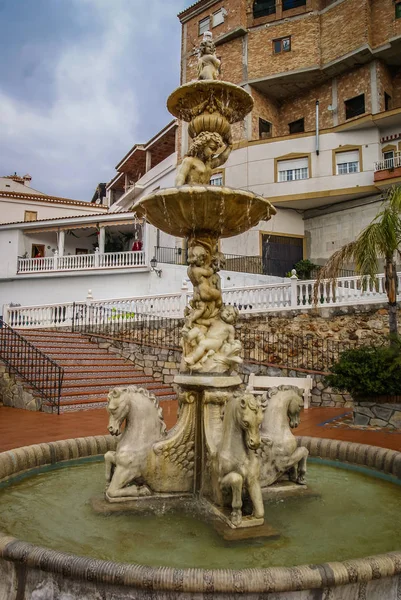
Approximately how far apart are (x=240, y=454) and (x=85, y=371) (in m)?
9.74

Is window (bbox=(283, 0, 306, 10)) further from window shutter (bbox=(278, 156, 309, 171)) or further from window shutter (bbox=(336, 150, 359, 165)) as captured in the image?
window shutter (bbox=(336, 150, 359, 165))

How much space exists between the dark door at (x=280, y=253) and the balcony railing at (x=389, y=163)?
6047 millimetres

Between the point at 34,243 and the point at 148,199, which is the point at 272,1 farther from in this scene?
the point at 148,199

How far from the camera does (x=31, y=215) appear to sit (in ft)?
113

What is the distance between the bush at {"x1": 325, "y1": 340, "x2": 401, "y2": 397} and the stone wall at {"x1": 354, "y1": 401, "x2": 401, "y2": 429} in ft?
0.76

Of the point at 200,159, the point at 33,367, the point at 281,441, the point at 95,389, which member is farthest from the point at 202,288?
the point at 33,367

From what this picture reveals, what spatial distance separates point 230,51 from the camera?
29.5 m

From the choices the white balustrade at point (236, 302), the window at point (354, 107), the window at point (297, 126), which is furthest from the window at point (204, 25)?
the white balustrade at point (236, 302)

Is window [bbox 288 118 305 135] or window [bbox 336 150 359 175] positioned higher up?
window [bbox 288 118 305 135]

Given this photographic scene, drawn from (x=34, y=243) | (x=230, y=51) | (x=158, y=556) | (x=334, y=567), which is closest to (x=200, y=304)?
(x=158, y=556)

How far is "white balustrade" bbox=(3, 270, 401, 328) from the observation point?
49.1 ft

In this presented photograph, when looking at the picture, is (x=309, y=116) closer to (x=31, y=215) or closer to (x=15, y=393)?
(x=31, y=215)

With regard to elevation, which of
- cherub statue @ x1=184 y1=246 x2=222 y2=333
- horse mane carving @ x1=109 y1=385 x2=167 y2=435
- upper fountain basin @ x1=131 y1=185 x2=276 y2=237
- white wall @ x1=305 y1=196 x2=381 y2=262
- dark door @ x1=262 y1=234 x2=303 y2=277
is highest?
white wall @ x1=305 y1=196 x2=381 y2=262

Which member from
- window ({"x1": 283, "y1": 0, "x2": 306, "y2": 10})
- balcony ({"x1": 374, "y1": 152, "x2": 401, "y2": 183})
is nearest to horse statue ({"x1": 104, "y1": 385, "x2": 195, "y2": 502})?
balcony ({"x1": 374, "y1": 152, "x2": 401, "y2": 183})
